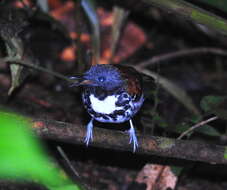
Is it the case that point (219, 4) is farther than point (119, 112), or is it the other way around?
point (219, 4)

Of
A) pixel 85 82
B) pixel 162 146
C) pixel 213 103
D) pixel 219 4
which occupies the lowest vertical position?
pixel 213 103

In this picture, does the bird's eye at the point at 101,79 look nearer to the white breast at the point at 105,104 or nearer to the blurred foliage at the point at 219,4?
the white breast at the point at 105,104

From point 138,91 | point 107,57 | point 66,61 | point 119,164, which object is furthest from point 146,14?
point 138,91

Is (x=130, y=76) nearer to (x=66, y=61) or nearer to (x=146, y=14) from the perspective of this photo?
(x=66, y=61)

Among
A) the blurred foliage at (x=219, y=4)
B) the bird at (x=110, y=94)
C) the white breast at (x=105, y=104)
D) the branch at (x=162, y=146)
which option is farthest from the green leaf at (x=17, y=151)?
the blurred foliage at (x=219, y=4)

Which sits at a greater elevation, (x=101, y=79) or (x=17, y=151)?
(x=17, y=151)

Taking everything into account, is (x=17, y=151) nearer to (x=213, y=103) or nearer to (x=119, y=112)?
(x=119, y=112)

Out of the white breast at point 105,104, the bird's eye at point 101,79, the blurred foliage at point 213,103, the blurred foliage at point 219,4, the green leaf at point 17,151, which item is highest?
the green leaf at point 17,151

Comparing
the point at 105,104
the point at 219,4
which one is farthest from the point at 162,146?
the point at 219,4

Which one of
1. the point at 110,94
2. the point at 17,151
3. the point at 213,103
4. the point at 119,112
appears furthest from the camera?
the point at 213,103
